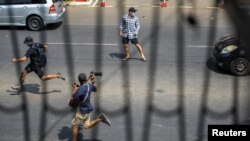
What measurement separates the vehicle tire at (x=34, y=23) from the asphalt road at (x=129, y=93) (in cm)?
93

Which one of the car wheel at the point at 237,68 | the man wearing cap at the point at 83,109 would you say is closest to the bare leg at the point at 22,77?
Result: the man wearing cap at the point at 83,109

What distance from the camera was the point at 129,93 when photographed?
6914 millimetres

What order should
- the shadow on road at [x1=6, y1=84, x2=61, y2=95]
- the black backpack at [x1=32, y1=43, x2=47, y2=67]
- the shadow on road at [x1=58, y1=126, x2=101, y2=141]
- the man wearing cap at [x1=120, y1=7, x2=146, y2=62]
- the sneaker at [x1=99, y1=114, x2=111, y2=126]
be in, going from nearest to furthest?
1. the sneaker at [x1=99, y1=114, x2=111, y2=126]
2. the shadow on road at [x1=58, y1=126, x2=101, y2=141]
3. the shadow on road at [x1=6, y1=84, x2=61, y2=95]
4. the black backpack at [x1=32, y1=43, x2=47, y2=67]
5. the man wearing cap at [x1=120, y1=7, x2=146, y2=62]

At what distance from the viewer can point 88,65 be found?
27.5ft

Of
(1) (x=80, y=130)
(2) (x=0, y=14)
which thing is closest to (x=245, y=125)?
(1) (x=80, y=130)

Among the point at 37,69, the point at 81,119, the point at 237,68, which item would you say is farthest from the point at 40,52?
the point at 237,68

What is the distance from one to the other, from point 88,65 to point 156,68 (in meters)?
1.25

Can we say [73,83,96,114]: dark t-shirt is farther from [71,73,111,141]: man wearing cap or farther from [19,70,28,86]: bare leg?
[19,70,28,86]: bare leg

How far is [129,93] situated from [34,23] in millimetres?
5183

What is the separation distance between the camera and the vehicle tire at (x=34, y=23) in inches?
442

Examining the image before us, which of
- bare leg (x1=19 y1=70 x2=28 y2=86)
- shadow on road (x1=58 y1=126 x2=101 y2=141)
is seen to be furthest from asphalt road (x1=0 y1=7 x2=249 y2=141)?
bare leg (x1=19 y1=70 x2=28 y2=86)

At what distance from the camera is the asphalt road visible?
17.9ft

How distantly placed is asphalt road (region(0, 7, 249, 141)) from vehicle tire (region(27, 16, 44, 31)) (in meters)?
0.93

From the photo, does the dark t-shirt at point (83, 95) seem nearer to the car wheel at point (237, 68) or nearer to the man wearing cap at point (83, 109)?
the man wearing cap at point (83, 109)
